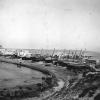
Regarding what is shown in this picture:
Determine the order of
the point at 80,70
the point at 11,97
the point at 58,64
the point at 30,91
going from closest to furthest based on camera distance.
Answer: the point at 11,97
the point at 30,91
the point at 80,70
the point at 58,64

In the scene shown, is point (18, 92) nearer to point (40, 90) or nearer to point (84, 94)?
point (40, 90)

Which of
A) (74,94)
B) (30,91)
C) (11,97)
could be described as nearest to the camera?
(74,94)

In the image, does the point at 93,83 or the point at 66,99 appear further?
the point at 93,83

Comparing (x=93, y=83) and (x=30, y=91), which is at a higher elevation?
(x=93, y=83)

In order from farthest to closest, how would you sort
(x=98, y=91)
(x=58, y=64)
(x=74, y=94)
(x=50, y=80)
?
(x=58, y=64)
(x=50, y=80)
(x=74, y=94)
(x=98, y=91)

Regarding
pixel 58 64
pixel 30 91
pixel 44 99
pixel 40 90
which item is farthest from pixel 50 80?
pixel 58 64

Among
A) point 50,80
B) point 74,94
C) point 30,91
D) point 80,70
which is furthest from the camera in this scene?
point 80,70

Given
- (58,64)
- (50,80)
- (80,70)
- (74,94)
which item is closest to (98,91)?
(74,94)

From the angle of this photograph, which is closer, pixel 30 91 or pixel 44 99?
pixel 44 99

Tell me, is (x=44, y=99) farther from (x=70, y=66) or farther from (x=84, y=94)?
(x=70, y=66)
